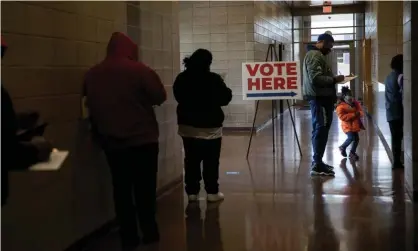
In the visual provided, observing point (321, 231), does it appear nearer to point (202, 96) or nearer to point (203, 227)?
point (203, 227)

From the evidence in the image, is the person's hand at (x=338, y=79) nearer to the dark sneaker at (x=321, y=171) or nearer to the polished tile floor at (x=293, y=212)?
the dark sneaker at (x=321, y=171)

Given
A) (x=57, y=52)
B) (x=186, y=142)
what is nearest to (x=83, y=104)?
(x=57, y=52)

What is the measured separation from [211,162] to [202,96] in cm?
67

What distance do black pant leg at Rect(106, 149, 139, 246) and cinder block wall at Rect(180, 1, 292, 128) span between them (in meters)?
7.58

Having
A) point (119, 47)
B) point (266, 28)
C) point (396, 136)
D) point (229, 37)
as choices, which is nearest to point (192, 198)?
point (119, 47)

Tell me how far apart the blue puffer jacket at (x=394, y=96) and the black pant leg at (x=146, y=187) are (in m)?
3.64

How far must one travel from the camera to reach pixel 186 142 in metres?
5.27

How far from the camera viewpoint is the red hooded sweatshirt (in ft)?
12.9

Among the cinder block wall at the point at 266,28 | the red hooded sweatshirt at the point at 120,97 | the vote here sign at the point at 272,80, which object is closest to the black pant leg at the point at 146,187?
the red hooded sweatshirt at the point at 120,97

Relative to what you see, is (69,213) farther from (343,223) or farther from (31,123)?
(343,223)

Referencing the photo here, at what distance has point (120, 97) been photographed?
392cm

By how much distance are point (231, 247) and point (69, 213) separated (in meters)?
1.19

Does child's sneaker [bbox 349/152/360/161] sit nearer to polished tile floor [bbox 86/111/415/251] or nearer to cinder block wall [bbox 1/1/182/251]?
polished tile floor [bbox 86/111/415/251]

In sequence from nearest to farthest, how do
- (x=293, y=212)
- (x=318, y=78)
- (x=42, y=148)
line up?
(x=42, y=148), (x=293, y=212), (x=318, y=78)
